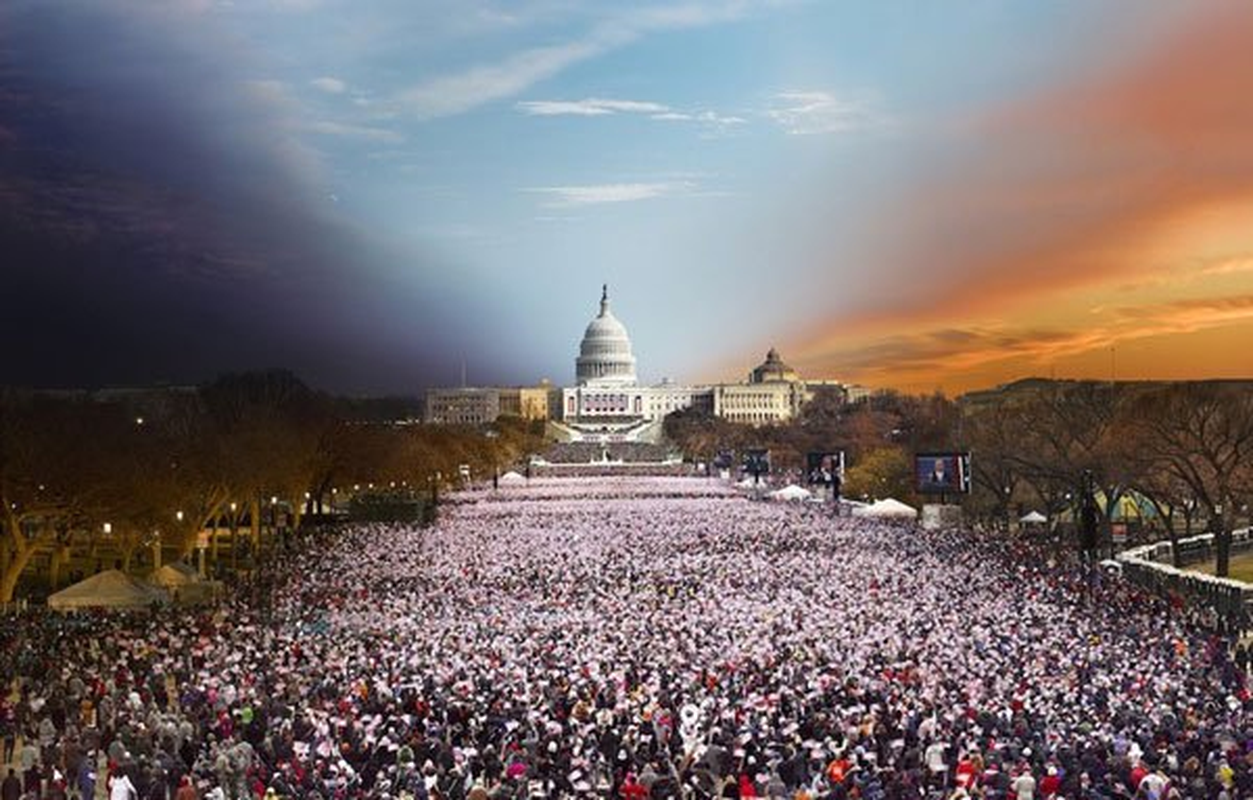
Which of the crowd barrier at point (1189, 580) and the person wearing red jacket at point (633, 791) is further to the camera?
the crowd barrier at point (1189, 580)

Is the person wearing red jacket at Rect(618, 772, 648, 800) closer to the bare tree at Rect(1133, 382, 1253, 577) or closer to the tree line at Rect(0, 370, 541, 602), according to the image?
the tree line at Rect(0, 370, 541, 602)

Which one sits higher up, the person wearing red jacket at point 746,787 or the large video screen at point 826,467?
the large video screen at point 826,467

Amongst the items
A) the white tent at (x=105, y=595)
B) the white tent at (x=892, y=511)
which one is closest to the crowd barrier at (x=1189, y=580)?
the white tent at (x=892, y=511)

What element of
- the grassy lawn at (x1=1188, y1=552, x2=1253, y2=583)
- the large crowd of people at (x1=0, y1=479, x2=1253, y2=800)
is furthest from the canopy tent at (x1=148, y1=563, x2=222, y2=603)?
the grassy lawn at (x1=1188, y1=552, x2=1253, y2=583)

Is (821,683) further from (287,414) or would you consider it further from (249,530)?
(287,414)

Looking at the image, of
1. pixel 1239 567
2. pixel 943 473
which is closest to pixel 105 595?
pixel 943 473

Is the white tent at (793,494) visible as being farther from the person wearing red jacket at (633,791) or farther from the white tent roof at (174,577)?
the person wearing red jacket at (633,791)

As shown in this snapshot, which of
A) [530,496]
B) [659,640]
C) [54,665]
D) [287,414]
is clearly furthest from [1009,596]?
[287,414]
